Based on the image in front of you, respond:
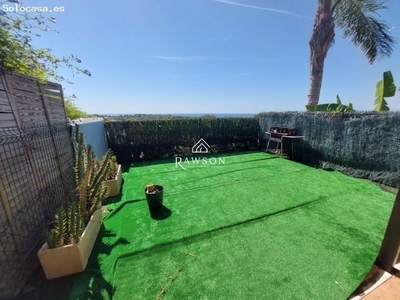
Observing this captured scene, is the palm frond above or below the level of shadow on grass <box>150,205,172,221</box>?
above

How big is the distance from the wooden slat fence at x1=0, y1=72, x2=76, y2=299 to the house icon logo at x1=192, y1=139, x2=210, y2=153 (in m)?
6.04

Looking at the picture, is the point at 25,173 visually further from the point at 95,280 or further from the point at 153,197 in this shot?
the point at 153,197

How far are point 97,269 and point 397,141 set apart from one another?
22.3 ft

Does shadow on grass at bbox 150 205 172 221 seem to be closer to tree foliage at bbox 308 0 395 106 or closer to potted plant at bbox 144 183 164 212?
potted plant at bbox 144 183 164 212

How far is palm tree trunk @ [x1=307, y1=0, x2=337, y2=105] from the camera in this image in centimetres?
655

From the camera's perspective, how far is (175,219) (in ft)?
10.5

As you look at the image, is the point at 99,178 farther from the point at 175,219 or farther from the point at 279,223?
the point at 279,223

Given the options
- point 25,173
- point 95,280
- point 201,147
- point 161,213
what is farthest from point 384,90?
point 25,173

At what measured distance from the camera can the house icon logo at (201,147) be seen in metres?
8.79

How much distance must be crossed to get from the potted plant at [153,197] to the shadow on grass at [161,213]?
7 centimetres

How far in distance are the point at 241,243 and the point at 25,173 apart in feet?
9.90

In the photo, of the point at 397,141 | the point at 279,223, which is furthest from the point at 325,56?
the point at 279,223

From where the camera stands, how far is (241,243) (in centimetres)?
255

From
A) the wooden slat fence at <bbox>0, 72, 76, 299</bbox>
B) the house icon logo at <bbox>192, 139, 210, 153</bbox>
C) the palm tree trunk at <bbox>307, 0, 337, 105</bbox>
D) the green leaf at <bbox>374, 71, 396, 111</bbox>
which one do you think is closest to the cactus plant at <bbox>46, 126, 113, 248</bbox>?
the wooden slat fence at <bbox>0, 72, 76, 299</bbox>
